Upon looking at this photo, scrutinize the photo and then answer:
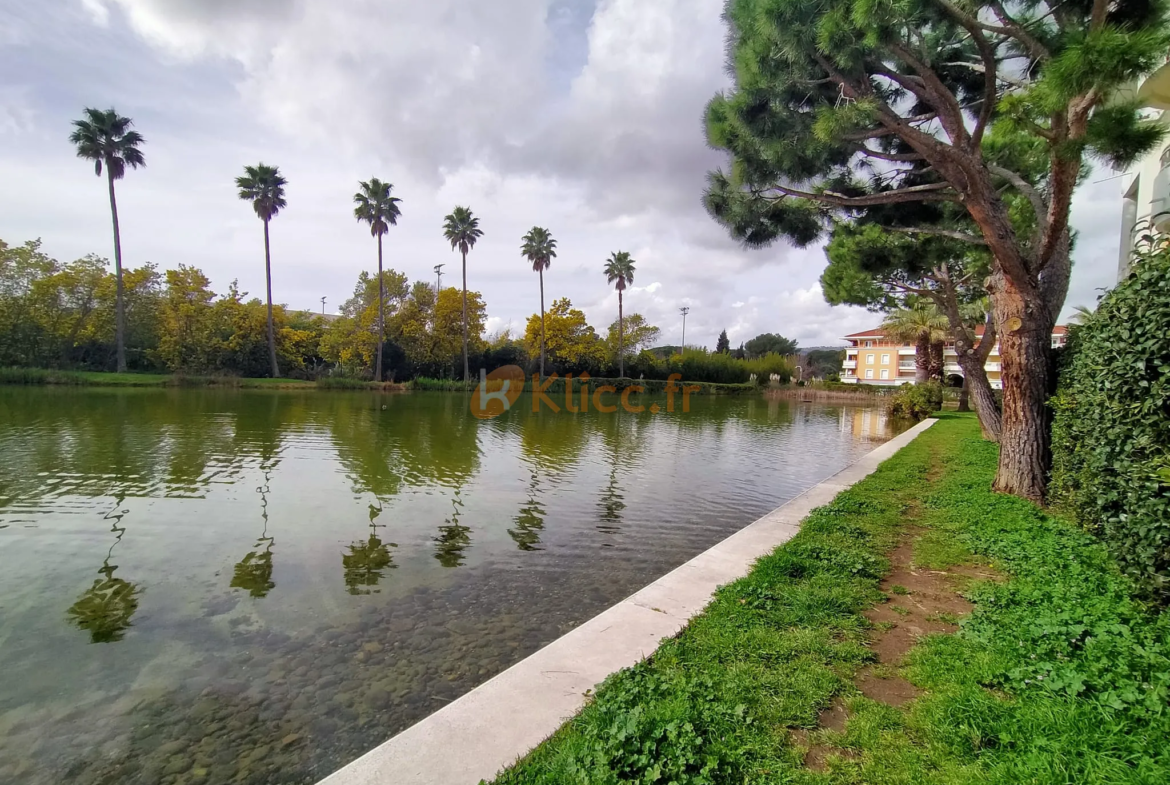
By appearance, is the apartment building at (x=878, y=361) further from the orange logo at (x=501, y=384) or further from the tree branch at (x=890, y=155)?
the tree branch at (x=890, y=155)

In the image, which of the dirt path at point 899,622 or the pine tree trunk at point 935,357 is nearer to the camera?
the dirt path at point 899,622

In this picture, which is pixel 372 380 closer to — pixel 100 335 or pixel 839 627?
pixel 100 335

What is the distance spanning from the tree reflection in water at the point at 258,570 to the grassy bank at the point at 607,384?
3376cm

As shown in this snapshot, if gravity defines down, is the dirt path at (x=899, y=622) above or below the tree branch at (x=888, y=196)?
below

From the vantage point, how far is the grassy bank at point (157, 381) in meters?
28.0

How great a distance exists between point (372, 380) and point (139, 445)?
89.4 feet

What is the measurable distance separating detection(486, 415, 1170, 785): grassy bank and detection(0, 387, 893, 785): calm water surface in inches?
56.4

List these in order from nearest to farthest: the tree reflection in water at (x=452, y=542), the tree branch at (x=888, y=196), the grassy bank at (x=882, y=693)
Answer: the grassy bank at (x=882, y=693) → the tree reflection in water at (x=452, y=542) → the tree branch at (x=888, y=196)

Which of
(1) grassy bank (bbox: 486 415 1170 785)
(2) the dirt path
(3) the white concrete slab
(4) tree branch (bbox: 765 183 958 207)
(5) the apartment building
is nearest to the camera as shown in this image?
(1) grassy bank (bbox: 486 415 1170 785)

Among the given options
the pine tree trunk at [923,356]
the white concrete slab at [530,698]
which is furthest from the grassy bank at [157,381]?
the white concrete slab at [530,698]

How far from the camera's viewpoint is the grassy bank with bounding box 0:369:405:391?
28.0 meters

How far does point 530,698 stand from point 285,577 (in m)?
3.52

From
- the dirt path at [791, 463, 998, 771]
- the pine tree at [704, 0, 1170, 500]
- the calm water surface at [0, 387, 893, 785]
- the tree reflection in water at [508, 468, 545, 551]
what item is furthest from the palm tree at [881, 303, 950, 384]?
the dirt path at [791, 463, 998, 771]

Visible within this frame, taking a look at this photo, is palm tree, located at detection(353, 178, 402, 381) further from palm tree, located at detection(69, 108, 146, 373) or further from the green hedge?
the green hedge
